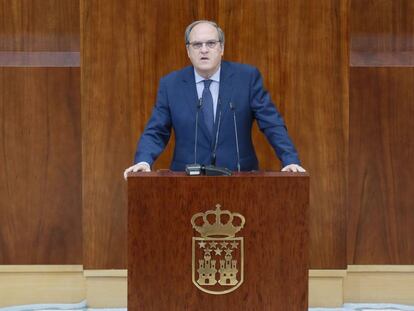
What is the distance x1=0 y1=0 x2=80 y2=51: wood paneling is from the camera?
4102 mm

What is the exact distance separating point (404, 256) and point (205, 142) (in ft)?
5.09

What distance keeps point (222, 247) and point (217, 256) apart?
37 millimetres

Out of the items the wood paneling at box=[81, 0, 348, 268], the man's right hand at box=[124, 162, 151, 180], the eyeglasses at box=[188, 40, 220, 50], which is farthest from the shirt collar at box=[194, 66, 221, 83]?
the wood paneling at box=[81, 0, 348, 268]

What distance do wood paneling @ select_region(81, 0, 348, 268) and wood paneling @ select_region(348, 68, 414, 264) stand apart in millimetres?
180

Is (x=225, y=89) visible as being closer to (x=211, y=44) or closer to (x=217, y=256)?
(x=211, y=44)

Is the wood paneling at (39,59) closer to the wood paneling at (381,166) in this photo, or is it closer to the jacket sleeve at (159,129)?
the jacket sleeve at (159,129)

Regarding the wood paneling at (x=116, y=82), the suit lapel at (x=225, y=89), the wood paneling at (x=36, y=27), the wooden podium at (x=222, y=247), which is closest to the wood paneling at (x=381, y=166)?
the wood paneling at (x=116, y=82)

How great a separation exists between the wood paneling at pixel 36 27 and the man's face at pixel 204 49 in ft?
3.81

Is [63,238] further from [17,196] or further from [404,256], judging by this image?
[404,256]

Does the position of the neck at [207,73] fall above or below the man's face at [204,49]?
below

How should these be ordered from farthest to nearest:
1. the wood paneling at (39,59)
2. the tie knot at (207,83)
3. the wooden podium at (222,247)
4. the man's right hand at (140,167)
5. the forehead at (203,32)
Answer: the wood paneling at (39,59), the tie knot at (207,83), the forehead at (203,32), the man's right hand at (140,167), the wooden podium at (222,247)

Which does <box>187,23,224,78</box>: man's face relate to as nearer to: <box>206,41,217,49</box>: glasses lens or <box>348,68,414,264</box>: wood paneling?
<box>206,41,217,49</box>: glasses lens

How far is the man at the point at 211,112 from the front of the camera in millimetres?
3150

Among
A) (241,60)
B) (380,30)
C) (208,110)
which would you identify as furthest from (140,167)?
(380,30)
